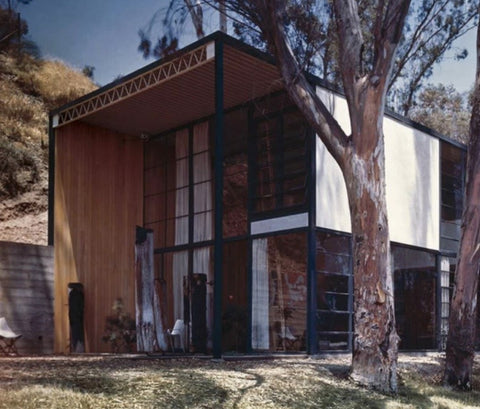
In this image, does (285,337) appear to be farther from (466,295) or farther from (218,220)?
(466,295)

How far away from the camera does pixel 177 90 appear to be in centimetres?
1380

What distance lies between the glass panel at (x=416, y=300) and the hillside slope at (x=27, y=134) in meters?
10.7

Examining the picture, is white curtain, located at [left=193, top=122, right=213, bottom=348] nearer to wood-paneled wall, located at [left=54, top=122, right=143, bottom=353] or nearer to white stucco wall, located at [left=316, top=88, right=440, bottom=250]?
wood-paneled wall, located at [left=54, top=122, right=143, bottom=353]

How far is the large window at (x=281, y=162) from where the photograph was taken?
42.0ft

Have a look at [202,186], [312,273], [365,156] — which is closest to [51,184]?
[202,186]

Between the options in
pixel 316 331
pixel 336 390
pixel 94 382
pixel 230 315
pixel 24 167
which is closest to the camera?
pixel 94 382

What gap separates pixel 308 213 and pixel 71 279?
556 cm

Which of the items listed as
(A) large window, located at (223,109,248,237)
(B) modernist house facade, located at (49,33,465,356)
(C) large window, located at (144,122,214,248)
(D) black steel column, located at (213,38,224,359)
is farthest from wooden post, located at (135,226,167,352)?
(C) large window, located at (144,122,214,248)

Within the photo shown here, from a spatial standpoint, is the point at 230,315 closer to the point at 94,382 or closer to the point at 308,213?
the point at 308,213

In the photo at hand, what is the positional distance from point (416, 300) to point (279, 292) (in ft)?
13.6

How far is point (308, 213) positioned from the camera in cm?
1240

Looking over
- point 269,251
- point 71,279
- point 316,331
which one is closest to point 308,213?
point 269,251

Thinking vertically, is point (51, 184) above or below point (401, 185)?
above

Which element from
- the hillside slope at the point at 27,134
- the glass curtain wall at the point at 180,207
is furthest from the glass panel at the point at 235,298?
the hillside slope at the point at 27,134
